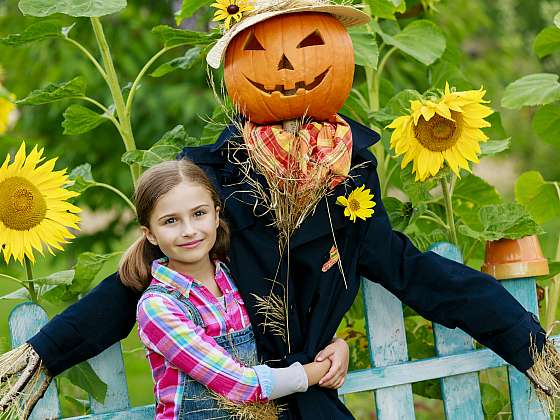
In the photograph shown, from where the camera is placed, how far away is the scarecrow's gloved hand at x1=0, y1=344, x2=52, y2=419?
7.18ft

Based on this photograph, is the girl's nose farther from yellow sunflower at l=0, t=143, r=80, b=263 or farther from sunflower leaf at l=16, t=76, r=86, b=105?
sunflower leaf at l=16, t=76, r=86, b=105

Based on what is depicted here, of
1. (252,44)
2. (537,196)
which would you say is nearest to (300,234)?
(252,44)

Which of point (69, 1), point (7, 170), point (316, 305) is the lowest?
point (316, 305)

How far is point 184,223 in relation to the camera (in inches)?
84.4

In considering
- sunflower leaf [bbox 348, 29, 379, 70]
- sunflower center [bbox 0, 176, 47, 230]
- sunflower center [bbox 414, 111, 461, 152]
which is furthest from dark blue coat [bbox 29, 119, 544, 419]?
sunflower leaf [bbox 348, 29, 379, 70]

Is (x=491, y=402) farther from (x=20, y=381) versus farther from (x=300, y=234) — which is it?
(x=20, y=381)

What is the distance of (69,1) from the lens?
2.41 meters

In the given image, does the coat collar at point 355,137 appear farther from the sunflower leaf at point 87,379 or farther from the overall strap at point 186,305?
the sunflower leaf at point 87,379

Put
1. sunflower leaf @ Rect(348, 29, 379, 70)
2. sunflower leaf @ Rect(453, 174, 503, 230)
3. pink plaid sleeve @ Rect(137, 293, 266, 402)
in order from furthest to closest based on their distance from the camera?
sunflower leaf @ Rect(453, 174, 503, 230) → sunflower leaf @ Rect(348, 29, 379, 70) → pink plaid sleeve @ Rect(137, 293, 266, 402)

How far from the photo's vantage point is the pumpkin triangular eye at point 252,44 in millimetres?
2250

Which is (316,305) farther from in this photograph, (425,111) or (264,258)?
(425,111)

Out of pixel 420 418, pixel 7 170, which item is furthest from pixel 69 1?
pixel 420 418

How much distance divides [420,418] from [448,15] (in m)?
1.87

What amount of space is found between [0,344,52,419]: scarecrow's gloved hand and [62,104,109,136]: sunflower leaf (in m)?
0.69
